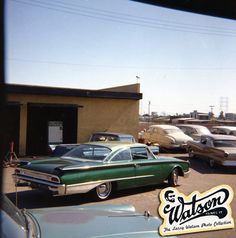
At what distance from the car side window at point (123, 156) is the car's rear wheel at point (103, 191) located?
0.44 m

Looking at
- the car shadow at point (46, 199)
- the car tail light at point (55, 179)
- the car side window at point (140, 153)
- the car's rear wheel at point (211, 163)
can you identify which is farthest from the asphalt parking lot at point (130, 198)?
the car's rear wheel at point (211, 163)

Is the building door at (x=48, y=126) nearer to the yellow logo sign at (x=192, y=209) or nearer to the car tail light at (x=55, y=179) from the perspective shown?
the car tail light at (x=55, y=179)

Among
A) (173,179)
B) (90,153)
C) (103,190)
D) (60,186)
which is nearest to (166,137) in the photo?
(173,179)

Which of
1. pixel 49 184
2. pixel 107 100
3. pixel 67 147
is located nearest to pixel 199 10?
pixel 49 184

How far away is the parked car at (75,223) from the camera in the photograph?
1653 millimetres

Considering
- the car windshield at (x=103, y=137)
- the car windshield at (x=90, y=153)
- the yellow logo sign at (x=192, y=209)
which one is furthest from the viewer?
the car windshield at (x=103, y=137)

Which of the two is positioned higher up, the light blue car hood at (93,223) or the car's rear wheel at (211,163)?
the light blue car hood at (93,223)

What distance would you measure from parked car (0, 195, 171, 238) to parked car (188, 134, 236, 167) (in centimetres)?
751

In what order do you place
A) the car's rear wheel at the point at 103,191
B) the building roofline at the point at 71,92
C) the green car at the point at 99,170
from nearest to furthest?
the green car at the point at 99,170, the car's rear wheel at the point at 103,191, the building roofline at the point at 71,92

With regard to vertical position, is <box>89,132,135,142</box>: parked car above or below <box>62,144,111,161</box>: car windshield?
above

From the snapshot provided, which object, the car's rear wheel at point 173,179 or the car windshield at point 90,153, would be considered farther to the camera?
the car's rear wheel at point 173,179

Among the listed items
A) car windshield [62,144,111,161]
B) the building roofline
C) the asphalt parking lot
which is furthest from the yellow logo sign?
the building roofline

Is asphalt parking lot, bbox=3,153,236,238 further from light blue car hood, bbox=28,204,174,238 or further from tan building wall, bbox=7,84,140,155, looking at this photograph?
tan building wall, bbox=7,84,140,155

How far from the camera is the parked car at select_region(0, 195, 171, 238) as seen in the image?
165 centimetres
